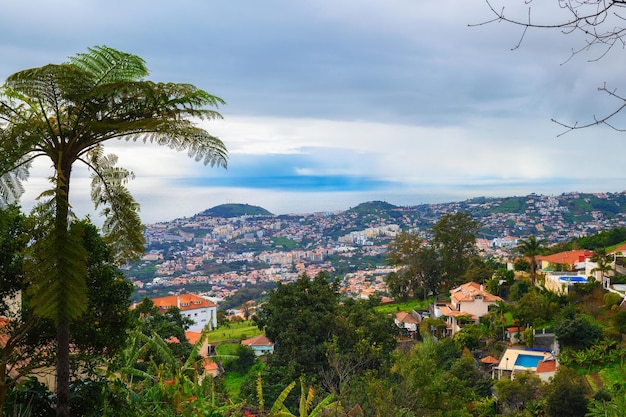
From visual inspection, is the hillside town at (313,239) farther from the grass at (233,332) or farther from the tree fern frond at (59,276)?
the tree fern frond at (59,276)

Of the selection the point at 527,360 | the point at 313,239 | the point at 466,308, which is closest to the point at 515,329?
the point at 527,360

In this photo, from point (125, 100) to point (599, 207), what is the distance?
107 metres

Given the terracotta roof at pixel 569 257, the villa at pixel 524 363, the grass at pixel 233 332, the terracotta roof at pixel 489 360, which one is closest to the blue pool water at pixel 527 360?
the villa at pixel 524 363

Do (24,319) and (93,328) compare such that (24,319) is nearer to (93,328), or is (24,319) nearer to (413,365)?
(93,328)

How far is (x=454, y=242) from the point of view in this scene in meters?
34.4

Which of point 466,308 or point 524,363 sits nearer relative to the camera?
point 524,363

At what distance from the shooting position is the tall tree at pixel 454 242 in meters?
34.2

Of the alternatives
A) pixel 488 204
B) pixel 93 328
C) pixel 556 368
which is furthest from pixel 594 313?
pixel 488 204

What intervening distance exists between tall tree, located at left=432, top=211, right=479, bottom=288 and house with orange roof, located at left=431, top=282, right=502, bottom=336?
6.97 m

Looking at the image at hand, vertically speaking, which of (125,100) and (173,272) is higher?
(125,100)

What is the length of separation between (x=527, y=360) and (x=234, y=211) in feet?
398

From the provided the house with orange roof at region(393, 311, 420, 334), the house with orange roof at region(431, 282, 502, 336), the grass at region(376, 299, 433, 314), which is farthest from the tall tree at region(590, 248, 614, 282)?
the grass at region(376, 299, 433, 314)

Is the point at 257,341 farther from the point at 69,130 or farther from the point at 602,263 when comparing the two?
the point at 69,130

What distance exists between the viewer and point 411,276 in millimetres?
33906
